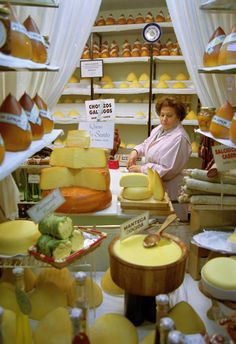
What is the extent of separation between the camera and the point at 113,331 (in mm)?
1109

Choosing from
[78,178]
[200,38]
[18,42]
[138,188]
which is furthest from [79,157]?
[200,38]

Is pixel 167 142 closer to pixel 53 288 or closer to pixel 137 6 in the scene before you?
pixel 53 288

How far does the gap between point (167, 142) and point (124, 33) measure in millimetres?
1829

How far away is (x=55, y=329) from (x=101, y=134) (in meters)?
1.17

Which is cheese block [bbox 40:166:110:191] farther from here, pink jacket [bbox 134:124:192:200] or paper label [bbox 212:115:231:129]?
pink jacket [bbox 134:124:192:200]

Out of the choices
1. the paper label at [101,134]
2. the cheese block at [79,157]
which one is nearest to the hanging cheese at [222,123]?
the cheese block at [79,157]

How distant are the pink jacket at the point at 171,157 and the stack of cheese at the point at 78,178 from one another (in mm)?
789

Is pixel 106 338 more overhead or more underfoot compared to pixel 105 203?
more underfoot

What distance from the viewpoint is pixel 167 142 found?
2.36 m

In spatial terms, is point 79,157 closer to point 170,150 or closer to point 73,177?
point 73,177

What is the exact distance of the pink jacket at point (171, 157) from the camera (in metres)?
2.31

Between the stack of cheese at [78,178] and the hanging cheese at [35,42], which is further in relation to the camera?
the stack of cheese at [78,178]

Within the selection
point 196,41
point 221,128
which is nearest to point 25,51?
point 221,128

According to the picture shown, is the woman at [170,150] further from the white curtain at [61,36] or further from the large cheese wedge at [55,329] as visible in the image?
the large cheese wedge at [55,329]
